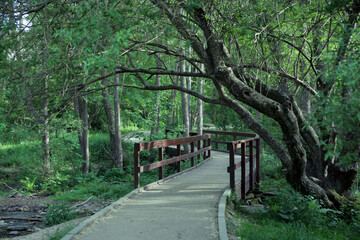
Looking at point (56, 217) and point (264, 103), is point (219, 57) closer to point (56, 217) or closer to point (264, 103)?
point (264, 103)

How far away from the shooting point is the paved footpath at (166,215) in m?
5.40

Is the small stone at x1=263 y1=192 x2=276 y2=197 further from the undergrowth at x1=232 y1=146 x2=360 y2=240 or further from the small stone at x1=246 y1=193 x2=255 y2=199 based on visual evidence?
the undergrowth at x1=232 y1=146 x2=360 y2=240

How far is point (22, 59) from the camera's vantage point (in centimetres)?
841

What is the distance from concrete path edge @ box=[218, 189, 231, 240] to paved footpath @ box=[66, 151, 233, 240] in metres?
0.09

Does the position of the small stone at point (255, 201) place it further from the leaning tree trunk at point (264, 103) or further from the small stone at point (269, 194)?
the leaning tree trunk at point (264, 103)

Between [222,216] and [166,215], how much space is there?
40.3 inches

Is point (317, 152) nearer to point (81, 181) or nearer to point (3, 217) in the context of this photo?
point (3, 217)

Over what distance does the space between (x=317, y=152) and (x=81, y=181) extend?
1074cm

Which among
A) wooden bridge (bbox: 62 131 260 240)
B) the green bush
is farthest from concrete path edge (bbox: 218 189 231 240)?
the green bush

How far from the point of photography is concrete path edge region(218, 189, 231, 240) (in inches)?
208

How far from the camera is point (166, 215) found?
6.47 metres

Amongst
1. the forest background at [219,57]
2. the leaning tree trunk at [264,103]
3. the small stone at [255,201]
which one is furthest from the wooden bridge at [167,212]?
the forest background at [219,57]

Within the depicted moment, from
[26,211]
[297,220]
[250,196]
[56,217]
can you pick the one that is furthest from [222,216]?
[26,211]

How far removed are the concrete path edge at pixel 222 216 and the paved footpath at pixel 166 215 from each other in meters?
0.09
